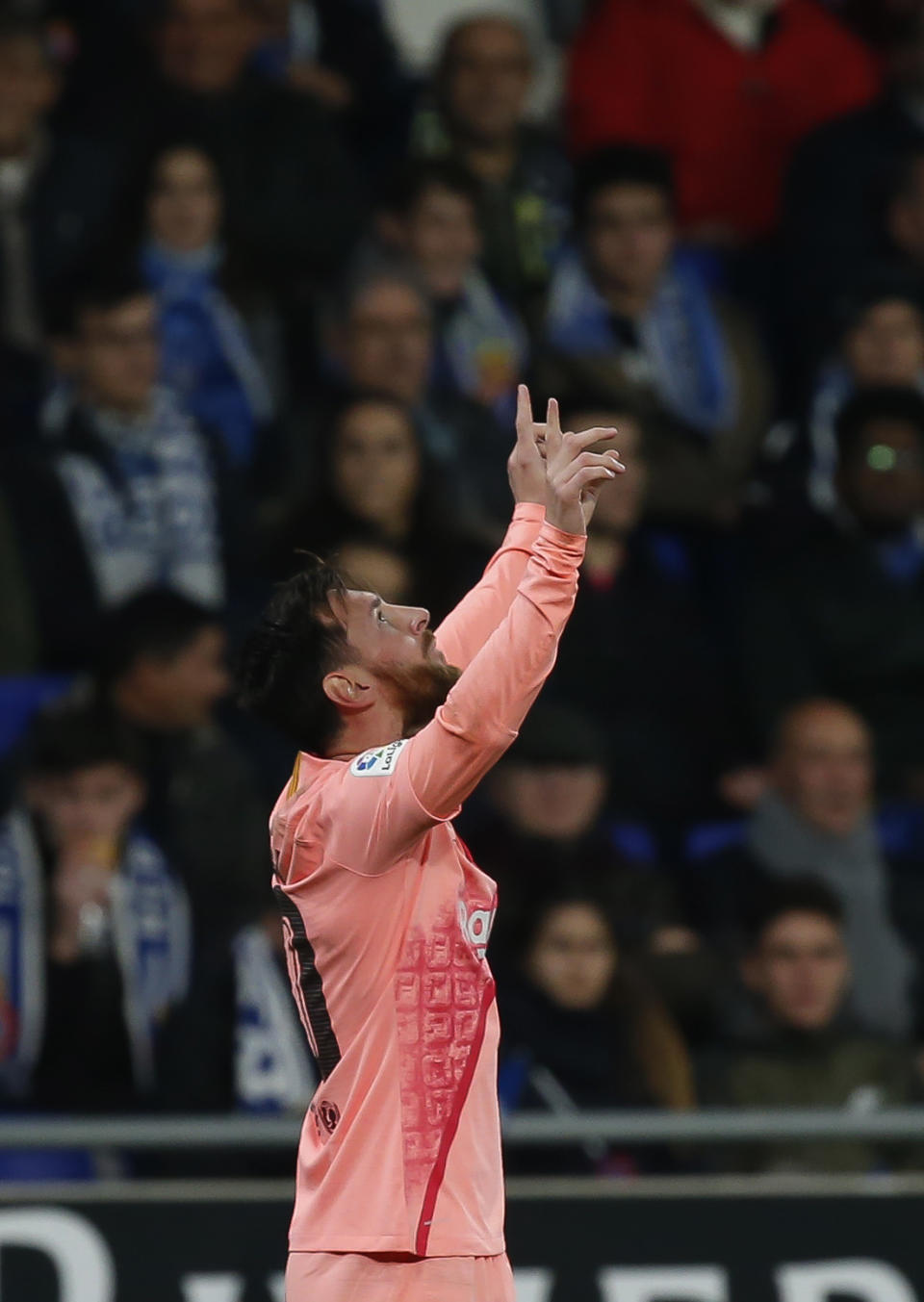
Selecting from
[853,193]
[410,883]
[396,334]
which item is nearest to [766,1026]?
[396,334]

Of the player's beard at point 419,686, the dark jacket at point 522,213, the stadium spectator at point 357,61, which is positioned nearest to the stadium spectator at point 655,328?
the dark jacket at point 522,213

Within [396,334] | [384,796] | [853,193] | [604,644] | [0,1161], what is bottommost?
[0,1161]

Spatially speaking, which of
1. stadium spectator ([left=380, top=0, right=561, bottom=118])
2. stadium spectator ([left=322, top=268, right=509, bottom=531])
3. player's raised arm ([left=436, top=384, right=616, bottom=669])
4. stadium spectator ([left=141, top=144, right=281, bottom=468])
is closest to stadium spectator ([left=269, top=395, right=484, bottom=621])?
stadium spectator ([left=322, top=268, right=509, bottom=531])

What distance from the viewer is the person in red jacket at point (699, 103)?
938 cm

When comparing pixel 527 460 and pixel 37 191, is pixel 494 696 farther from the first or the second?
pixel 37 191

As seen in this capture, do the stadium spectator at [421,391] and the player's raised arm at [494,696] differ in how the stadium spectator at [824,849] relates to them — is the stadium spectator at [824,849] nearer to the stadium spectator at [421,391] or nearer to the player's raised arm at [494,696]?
the stadium spectator at [421,391]

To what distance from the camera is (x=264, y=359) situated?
27.3 ft

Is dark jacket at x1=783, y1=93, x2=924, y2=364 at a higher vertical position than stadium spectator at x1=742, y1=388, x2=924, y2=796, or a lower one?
higher

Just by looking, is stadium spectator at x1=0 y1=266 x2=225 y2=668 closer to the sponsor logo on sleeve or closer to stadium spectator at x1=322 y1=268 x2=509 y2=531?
stadium spectator at x1=322 y1=268 x2=509 y2=531

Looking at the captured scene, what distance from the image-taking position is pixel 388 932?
144 inches

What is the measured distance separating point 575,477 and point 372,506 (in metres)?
3.96

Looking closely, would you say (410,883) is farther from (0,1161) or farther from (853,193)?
(853,193)

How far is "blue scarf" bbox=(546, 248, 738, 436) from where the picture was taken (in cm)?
874

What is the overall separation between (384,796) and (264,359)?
4.98 metres
